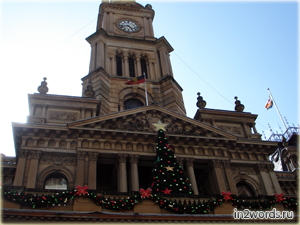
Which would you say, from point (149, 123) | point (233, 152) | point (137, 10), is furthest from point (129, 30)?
point (233, 152)

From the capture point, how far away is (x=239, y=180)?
25.5 m

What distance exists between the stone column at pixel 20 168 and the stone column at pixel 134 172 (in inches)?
263

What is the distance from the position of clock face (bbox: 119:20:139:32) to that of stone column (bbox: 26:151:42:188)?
23.0m

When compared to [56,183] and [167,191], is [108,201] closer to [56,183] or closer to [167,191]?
[167,191]

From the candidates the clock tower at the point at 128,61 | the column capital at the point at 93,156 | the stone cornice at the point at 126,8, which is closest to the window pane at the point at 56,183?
the column capital at the point at 93,156

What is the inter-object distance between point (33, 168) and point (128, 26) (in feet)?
81.6

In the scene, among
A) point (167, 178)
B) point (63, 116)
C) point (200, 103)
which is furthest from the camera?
point (200, 103)

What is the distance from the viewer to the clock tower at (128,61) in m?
32.6

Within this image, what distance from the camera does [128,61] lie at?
37531 mm

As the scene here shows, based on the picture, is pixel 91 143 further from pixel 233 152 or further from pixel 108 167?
pixel 233 152

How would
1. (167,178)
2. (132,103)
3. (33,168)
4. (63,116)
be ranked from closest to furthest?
(167,178) < (33,168) < (63,116) < (132,103)

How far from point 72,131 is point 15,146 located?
4.22m

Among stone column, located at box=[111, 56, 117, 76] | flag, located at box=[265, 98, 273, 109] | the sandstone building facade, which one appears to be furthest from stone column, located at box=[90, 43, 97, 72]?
flag, located at box=[265, 98, 273, 109]

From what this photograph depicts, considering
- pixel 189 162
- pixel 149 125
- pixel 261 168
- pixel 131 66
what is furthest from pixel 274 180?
pixel 131 66
